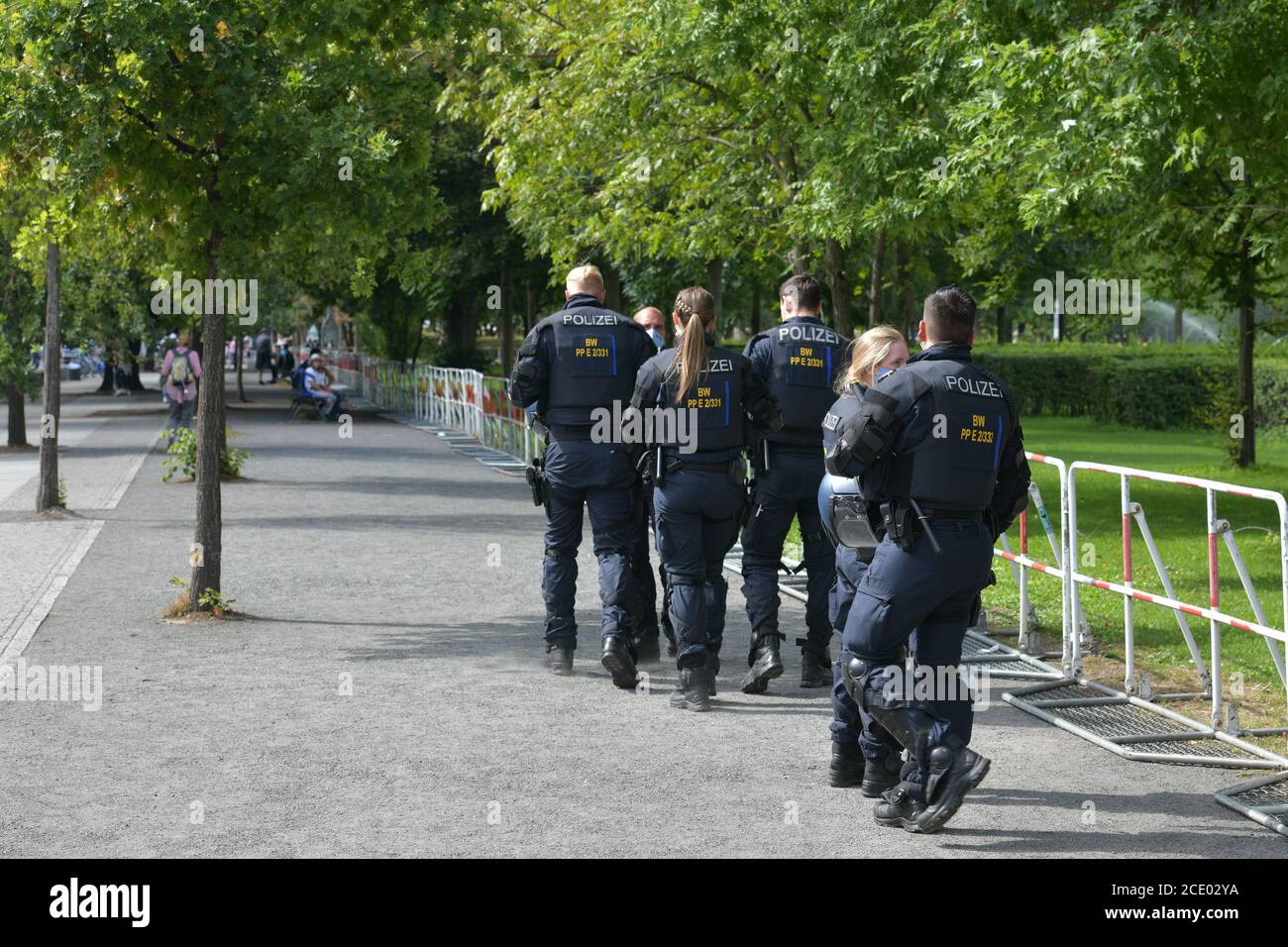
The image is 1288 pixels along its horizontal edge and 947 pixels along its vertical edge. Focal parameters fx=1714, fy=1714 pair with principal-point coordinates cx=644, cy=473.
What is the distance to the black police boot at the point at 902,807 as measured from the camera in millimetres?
6039

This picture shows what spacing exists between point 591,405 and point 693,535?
94 centimetres

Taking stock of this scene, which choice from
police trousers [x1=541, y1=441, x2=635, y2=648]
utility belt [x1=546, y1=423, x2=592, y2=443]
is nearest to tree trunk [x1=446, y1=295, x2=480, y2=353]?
police trousers [x1=541, y1=441, x2=635, y2=648]

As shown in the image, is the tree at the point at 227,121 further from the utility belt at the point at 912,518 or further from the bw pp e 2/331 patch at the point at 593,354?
the utility belt at the point at 912,518

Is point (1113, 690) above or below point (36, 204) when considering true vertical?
below

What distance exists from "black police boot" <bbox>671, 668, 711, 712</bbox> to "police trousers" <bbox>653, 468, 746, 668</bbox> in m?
0.04

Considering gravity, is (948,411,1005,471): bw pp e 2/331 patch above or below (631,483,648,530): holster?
above

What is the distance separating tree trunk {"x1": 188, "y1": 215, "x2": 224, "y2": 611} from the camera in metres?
10.8

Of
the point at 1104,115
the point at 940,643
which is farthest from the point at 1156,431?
the point at 940,643

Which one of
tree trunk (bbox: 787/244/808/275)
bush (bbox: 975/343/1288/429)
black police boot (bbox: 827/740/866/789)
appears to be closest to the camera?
black police boot (bbox: 827/740/866/789)

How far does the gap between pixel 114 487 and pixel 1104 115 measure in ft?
42.7

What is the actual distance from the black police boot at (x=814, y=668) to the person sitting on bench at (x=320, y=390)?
91.4 feet

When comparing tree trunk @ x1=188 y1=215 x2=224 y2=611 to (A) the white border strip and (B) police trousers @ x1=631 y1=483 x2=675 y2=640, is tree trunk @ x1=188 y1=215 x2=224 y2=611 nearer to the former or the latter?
(A) the white border strip

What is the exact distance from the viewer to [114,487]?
20047 millimetres
